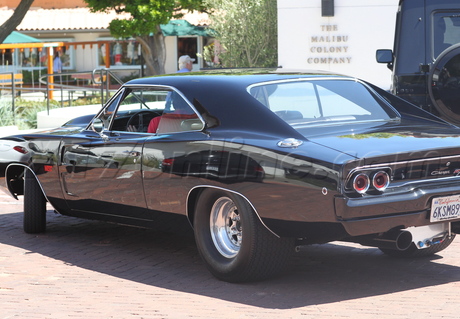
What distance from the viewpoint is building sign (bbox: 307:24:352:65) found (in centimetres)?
1986

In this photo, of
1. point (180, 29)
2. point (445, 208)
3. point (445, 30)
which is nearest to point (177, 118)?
point (445, 208)

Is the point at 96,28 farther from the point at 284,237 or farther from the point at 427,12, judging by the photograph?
the point at 284,237

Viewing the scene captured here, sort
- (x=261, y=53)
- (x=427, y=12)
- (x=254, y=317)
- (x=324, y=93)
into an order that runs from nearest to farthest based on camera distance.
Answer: (x=254, y=317) < (x=324, y=93) < (x=427, y=12) < (x=261, y=53)

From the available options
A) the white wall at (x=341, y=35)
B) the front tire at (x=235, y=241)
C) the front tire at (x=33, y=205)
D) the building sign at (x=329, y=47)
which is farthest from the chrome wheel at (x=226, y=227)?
the building sign at (x=329, y=47)

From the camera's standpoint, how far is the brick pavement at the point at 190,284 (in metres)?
5.54

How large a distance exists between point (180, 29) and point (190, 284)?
112 feet

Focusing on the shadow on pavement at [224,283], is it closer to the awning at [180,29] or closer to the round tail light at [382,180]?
the round tail light at [382,180]

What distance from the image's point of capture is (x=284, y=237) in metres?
5.83

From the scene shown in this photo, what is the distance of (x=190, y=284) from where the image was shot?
6285mm

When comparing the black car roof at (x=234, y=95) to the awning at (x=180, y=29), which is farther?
the awning at (x=180, y=29)

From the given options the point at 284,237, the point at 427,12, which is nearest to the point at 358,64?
the point at 427,12

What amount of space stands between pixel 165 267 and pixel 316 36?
45.2ft

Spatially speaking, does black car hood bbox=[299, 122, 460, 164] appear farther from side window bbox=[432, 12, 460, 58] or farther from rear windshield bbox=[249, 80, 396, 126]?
side window bbox=[432, 12, 460, 58]

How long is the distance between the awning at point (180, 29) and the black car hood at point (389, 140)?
33421 mm
